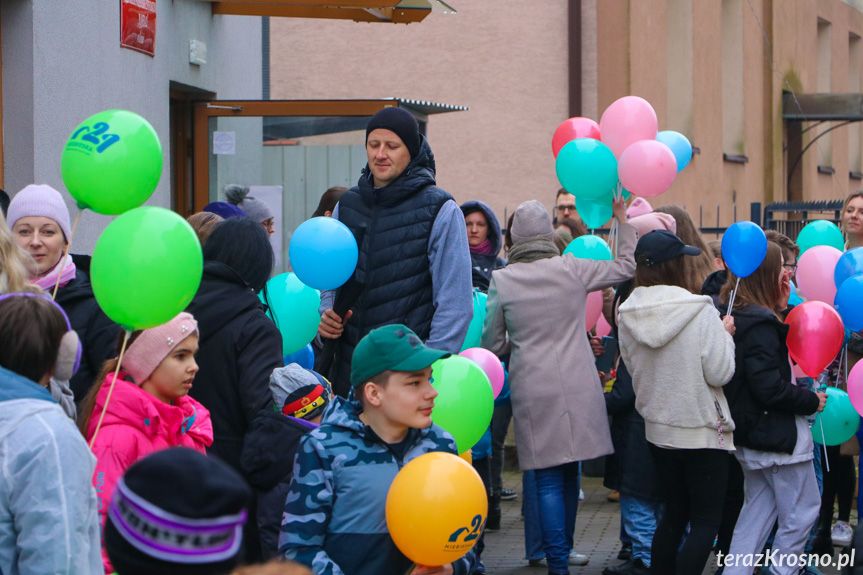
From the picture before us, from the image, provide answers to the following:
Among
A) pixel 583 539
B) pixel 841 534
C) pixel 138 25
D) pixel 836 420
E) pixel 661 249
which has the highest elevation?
pixel 138 25

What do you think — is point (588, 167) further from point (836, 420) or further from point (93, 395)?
point (93, 395)

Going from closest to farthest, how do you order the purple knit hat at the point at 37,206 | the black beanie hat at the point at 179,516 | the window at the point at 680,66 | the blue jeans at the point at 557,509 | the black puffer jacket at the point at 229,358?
the black beanie hat at the point at 179,516 → the black puffer jacket at the point at 229,358 → the purple knit hat at the point at 37,206 → the blue jeans at the point at 557,509 → the window at the point at 680,66

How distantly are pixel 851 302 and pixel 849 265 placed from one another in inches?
17.9

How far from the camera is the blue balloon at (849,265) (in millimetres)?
5441

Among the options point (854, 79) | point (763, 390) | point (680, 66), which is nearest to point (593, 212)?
point (763, 390)

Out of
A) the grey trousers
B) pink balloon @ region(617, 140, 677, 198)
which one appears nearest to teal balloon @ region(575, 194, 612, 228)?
pink balloon @ region(617, 140, 677, 198)

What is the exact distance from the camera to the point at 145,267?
9.99 feet

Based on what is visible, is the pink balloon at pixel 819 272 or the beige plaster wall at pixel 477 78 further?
the beige plaster wall at pixel 477 78

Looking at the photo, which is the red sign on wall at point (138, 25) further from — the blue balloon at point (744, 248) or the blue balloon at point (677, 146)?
the blue balloon at point (744, 248)

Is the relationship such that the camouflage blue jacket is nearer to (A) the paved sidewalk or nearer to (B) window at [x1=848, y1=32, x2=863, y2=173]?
(A) the paved sidewalk

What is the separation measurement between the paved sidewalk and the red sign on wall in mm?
4057

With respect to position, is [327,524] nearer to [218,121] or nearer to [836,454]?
[836,454]

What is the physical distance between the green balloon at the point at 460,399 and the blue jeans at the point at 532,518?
1638 millimetres

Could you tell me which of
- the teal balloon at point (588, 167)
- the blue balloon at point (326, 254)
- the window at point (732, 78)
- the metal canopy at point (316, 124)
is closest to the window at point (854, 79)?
the window at point (732, 78)
